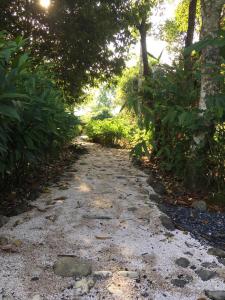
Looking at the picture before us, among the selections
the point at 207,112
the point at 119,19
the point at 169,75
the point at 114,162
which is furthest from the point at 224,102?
the point at 119,19

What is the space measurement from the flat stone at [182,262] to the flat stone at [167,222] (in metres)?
0.76

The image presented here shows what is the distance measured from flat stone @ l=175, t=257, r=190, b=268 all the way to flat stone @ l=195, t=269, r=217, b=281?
0.14 metres

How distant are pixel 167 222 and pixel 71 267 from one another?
1.58 metres

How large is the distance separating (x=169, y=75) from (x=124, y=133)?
7504mm

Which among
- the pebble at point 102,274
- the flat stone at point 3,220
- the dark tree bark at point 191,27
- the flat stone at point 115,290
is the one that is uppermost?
the dark tree bark at point 191,27

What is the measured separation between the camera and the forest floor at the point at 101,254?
295 cm

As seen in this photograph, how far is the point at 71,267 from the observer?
3.22 m

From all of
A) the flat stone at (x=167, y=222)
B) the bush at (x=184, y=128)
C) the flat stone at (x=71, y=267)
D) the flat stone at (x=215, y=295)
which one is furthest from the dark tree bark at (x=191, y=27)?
the flat stone at (x=215, y=295)

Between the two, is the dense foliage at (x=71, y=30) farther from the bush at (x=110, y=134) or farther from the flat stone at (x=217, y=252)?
the flat stone at (x=217, y=252)

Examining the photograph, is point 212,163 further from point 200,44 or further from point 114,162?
point 114,162

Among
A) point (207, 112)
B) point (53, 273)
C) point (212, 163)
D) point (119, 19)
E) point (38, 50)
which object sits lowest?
point (53, 273)

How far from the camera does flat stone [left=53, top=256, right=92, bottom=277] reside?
10.3 ft

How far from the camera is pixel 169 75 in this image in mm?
6504

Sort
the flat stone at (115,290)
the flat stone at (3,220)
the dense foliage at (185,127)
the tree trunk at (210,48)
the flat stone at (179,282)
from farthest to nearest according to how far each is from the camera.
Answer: the tree trunk at (210,48)
the dense foliage at (185,127)
the flat stone at (3,220)
the flat stone at (179,282)
the flat stone at (115,290)
